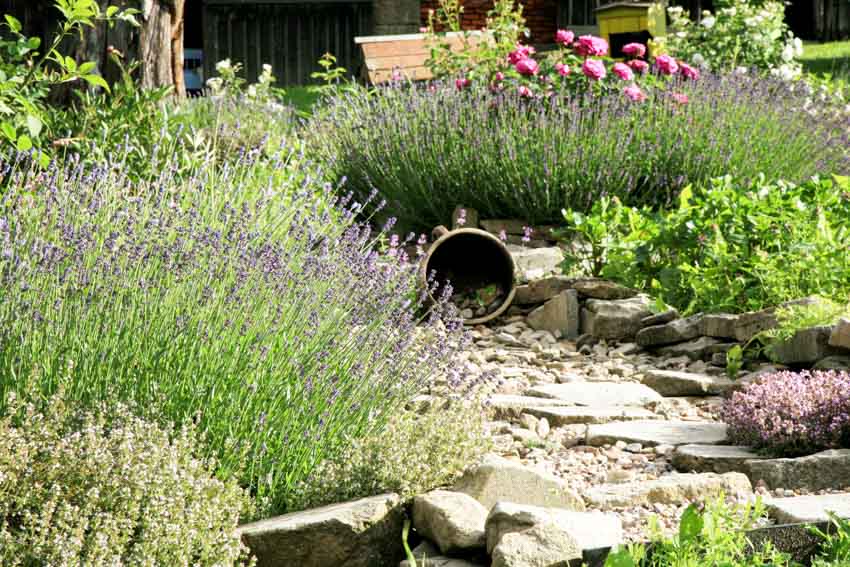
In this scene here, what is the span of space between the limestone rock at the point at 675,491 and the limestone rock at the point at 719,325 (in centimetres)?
172

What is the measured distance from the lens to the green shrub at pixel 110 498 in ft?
8.59

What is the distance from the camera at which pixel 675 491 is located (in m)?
3.21

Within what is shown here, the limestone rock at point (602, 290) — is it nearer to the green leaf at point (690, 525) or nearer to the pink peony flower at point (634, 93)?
the pink peony flower at point (634, 93)

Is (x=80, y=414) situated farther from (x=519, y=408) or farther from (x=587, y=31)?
(x=587, y=31)

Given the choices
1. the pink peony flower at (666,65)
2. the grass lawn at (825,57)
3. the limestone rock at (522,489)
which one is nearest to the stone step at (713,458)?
the limestone rock at (522,489)

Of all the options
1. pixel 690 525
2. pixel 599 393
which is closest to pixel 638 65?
pixel 599 393

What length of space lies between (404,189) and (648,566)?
4.52 m

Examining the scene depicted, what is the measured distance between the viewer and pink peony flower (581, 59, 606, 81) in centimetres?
716

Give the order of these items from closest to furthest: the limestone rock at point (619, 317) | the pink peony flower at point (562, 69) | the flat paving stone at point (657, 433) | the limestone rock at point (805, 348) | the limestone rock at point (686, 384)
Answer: the flat paving stone at point (657, 433)
the limestone rock at point (805, 348)
the limestone rock at point (686, 384)
the limestone rock at point (619, 317)
the pink peony flower at point (562, 69)

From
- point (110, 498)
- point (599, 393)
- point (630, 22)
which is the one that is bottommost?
point (599, 393)

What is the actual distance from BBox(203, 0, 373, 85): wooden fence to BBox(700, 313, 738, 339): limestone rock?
36.4 feet

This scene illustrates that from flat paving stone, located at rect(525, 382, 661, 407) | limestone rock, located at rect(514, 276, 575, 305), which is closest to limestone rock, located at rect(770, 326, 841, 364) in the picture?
flat paving stone, located at rect(525, 382, 661, 407)

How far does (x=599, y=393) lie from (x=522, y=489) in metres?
1.44

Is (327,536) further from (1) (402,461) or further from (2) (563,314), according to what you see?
(2) (563,314)
